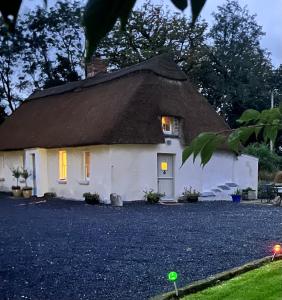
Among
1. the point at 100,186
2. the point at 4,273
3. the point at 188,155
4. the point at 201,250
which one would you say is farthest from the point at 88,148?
the point at 188,155

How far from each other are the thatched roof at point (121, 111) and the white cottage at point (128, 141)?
1.6 inches

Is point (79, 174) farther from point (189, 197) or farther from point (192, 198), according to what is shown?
point (192, 198)

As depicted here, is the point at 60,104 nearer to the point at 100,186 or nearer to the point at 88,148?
the point at 88,148

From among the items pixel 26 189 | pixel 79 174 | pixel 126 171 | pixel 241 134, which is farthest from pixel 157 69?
pixel 241 134

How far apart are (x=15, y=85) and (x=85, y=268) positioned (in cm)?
3136

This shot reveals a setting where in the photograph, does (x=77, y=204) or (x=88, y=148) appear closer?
(x=77, y=204)

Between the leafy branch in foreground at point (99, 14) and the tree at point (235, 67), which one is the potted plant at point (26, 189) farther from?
the leafy branch in foreground at point (99, 14)

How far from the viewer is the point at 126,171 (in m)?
19.7

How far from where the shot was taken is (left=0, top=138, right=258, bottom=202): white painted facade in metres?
19.5

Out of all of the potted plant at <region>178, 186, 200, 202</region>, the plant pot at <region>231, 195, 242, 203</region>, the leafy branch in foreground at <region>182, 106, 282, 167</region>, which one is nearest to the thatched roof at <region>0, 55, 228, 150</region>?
the potted plant at <region>178, 186, 200, 202</region>

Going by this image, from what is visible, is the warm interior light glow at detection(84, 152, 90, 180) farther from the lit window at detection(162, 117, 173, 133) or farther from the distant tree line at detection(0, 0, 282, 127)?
the distant tree line at detection(0, 0, 282, 127)

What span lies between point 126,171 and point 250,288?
14132 millimetres

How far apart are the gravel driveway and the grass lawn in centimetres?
60

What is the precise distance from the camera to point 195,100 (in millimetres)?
23297
